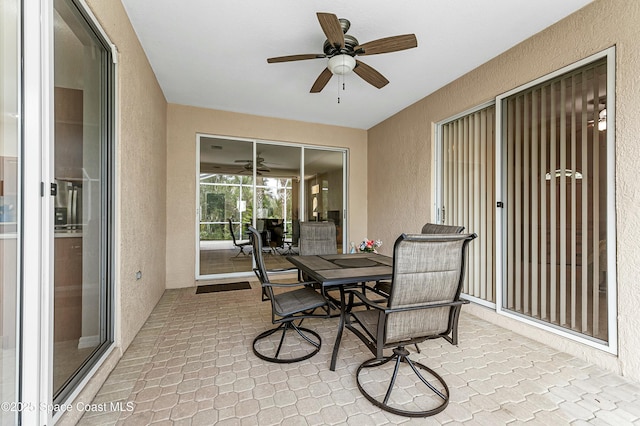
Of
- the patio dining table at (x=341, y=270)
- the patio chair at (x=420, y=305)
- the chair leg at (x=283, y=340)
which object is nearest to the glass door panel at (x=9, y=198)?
the chair leg at (x=283, y=340)

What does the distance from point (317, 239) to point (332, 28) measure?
2.21m

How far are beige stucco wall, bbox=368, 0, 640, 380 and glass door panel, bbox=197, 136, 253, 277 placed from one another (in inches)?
120

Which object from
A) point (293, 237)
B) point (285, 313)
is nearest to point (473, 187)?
point (285, 313)

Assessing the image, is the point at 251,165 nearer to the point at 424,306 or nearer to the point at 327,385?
the point at 327,385

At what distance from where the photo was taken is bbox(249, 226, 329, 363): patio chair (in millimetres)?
2064

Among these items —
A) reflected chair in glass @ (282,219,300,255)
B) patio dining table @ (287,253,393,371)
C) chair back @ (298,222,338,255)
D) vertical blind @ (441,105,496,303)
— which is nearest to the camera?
patio dining table @ (287,253,393,371)

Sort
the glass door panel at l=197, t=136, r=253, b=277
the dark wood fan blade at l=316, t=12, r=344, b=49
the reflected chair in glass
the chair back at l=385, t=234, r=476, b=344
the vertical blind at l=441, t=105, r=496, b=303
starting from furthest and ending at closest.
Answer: the reflected chair in glass
the glass door panel at l=197, t=136, r=253, b=277
the vertical blind at l=441, t=105, r=496, b=303
the dark wood fan blade at l=316, t=12, r=344, b=49
the chair back at l=385, t=234, r=476, b=344

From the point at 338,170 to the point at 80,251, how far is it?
14.8ft

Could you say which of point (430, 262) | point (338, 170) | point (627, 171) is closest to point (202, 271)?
point (338, 170)

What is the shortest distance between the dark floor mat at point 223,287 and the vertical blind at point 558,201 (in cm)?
357

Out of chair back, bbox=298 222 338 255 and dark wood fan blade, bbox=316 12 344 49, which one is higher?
dark wood fan blade, bbox=316 12 344 49

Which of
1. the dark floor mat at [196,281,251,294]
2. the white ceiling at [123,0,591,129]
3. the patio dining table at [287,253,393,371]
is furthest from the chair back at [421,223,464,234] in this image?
the dark floor mat at [196,281,251,294]

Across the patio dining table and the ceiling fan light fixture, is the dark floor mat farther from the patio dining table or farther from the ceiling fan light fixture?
the ceiling fan light fixture

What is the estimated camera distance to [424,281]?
1.51 meters
